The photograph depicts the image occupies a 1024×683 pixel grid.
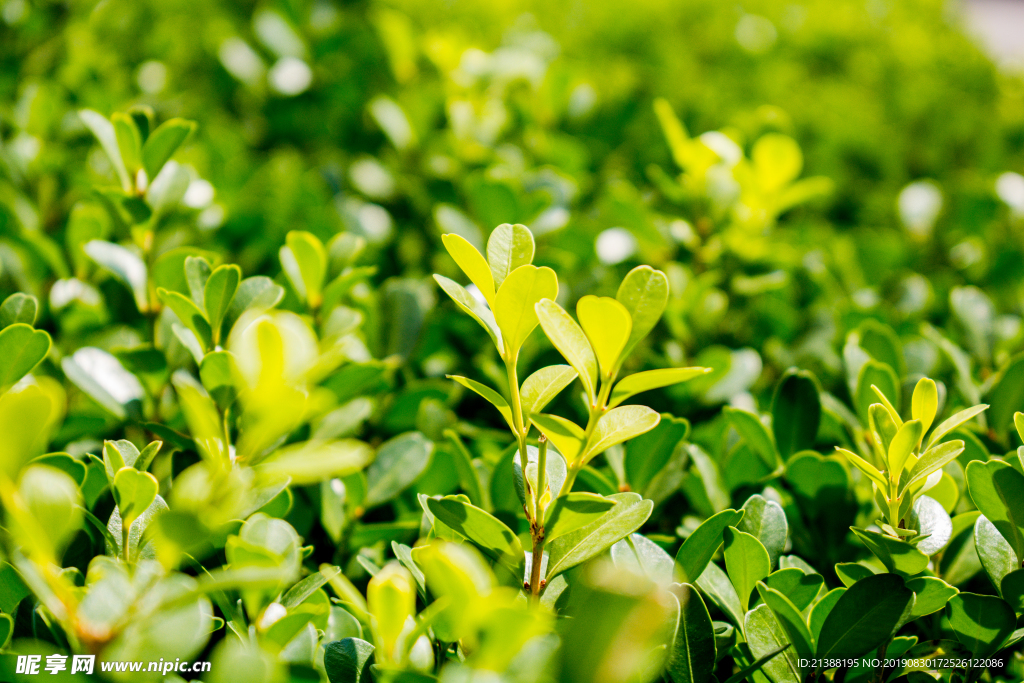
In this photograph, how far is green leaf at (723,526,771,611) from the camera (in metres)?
0.83

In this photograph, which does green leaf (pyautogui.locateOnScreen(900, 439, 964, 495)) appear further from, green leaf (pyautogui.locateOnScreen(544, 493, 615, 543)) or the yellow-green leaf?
green leaf (pyautogui.locateOnScreen(544, 493, 615, 543))

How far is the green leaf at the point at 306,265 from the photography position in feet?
3.37

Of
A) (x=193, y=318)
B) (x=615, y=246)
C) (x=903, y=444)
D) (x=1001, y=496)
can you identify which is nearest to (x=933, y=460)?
(x=903, y=444)

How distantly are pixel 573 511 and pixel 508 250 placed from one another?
0.29m

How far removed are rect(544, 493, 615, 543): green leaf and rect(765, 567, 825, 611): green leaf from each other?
0.91 ft

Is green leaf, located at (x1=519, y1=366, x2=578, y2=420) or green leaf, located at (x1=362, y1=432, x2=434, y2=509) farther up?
green leaf, located at (x1=519, y1=366, x2=578, y2=420)

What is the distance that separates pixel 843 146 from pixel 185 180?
2106mm

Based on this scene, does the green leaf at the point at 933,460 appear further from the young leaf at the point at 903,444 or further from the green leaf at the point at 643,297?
the green leaf at the point at 643,297

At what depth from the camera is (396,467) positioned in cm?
101

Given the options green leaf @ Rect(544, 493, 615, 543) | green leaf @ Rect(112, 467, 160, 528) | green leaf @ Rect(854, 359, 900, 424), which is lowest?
green leaf @ Rect(854, 359, 900, 424)

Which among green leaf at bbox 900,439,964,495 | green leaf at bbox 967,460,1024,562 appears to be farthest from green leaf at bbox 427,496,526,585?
green leaf at bbox 967,460,1024,562

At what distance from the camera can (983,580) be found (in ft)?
3.28

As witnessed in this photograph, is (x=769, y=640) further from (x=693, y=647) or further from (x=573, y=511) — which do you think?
(x=573, y=511)

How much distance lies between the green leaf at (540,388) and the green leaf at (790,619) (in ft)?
1.04
